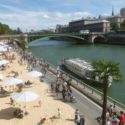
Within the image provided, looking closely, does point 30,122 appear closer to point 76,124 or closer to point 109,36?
point 76,124

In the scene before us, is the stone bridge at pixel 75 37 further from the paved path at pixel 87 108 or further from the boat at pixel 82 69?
the paved path at pixel 87 108

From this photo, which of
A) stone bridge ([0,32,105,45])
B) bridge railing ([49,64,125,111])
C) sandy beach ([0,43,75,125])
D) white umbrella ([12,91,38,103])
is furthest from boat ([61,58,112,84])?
stone bridge ([0,32,105,45])

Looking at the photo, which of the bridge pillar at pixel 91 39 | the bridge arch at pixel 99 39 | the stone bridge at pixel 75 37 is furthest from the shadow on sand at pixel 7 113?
the bridge arch at pixel 99 39

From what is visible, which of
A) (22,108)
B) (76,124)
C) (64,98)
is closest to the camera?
(76,124)

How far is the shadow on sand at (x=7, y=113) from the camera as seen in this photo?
76.8 feet

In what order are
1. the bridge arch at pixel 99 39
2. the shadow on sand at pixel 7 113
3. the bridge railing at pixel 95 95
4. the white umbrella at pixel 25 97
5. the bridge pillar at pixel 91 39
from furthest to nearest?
the bridge arch at pixel 99 39 → the bridge pillar at pixel 91 39 → the bridge railing at pixel 95 95 → the shadow on sand at pixel 7 113 → the white umbrella at pixel 25 97

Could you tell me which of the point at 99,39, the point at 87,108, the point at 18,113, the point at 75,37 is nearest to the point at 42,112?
the point at 18,113

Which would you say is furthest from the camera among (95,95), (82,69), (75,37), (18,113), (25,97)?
(75,37)

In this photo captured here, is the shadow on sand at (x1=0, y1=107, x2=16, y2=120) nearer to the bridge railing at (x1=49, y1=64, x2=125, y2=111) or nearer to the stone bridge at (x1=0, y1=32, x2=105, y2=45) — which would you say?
the bridge railing at (x1=49, y1=64, x2=125, y2=111)

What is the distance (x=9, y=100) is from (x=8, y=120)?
5.10 m

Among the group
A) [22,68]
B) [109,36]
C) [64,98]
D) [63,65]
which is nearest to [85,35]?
[109,36]

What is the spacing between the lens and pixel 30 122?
22.3 meters

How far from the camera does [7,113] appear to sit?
24.3 meters

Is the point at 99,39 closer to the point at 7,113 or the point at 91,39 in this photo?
the point at 91,39
